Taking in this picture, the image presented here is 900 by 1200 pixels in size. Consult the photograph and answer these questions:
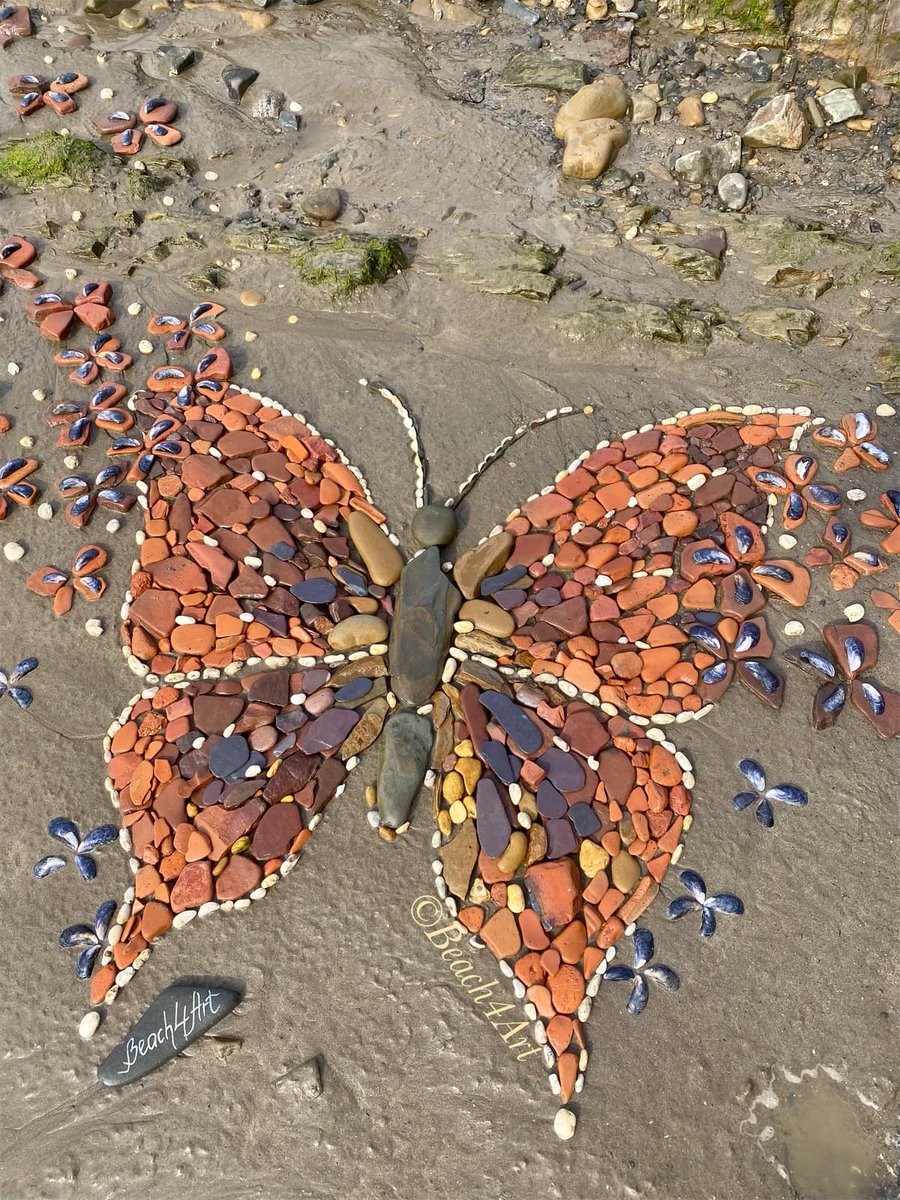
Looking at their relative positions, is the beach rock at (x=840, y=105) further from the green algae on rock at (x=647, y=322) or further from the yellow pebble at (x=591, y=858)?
the yellow pebble at (x=591, y=858)

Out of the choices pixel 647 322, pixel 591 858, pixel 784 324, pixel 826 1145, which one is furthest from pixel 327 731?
pixel 784 324

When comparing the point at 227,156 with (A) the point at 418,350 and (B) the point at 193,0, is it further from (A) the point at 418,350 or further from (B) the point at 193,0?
(A) the point at 418,350

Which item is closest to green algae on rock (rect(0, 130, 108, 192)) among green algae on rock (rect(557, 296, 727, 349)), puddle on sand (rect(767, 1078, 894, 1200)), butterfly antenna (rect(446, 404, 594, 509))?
green algae on rock (rect(557, 296, 727, 349))

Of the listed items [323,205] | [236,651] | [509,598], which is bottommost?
[236,651]

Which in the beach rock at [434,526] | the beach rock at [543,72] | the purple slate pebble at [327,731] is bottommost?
the purple slate pebble at [327,731]

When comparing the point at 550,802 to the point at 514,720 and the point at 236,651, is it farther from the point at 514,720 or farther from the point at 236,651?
the point at 236,651

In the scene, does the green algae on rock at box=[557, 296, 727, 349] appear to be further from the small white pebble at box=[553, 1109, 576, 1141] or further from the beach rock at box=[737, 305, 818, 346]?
the small white pebble at box=[553, 1109, 576, 1141]

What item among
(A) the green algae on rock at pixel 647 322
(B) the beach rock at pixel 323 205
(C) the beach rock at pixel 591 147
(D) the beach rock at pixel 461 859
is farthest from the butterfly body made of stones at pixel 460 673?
(C) the beach rock at pixel 591 147
